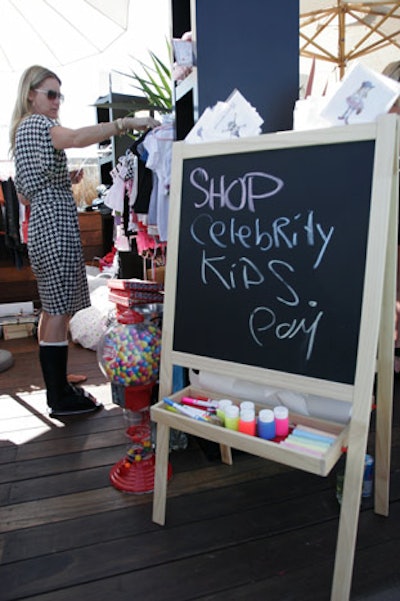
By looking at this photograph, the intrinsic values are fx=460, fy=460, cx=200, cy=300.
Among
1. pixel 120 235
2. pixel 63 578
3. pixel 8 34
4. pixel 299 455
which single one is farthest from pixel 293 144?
pixel 8 34

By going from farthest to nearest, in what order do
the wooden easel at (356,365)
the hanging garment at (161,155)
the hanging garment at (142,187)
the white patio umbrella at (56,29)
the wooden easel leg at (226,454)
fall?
the white patio umbrella at (56,29) < the hanging garment at (142,187) < the hanging garment at (161,155) < the wooden easel leg at (226,454) < the wooden easel at (356,365)

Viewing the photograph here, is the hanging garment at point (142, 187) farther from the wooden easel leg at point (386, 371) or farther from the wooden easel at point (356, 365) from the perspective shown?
the wooden easel leg at point (386, 371)

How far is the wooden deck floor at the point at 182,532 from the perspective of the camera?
1.18m

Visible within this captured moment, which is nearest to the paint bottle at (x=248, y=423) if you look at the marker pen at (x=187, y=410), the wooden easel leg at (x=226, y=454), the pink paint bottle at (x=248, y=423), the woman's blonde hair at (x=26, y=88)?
the pink paint bottle at (x=248, y=423)

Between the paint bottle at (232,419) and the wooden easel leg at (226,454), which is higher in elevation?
the paint bottle at (232,419)

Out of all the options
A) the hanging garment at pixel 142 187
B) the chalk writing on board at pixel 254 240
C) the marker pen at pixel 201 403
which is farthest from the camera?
the hanging garment at pixel 142 187

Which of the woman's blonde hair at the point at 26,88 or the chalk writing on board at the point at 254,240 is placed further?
the woman's blonde hair at the point at 26,88

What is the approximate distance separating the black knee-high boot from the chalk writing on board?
3.63 feet

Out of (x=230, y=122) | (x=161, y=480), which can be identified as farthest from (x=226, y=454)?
(x=230, y=122)

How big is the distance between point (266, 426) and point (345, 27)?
12.9 ft

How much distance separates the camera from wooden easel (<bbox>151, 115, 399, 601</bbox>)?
3.38ft

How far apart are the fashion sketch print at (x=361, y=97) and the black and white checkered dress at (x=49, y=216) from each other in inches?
49.4

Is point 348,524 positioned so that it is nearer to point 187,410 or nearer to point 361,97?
point 187,410

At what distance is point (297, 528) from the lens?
4.53ft
